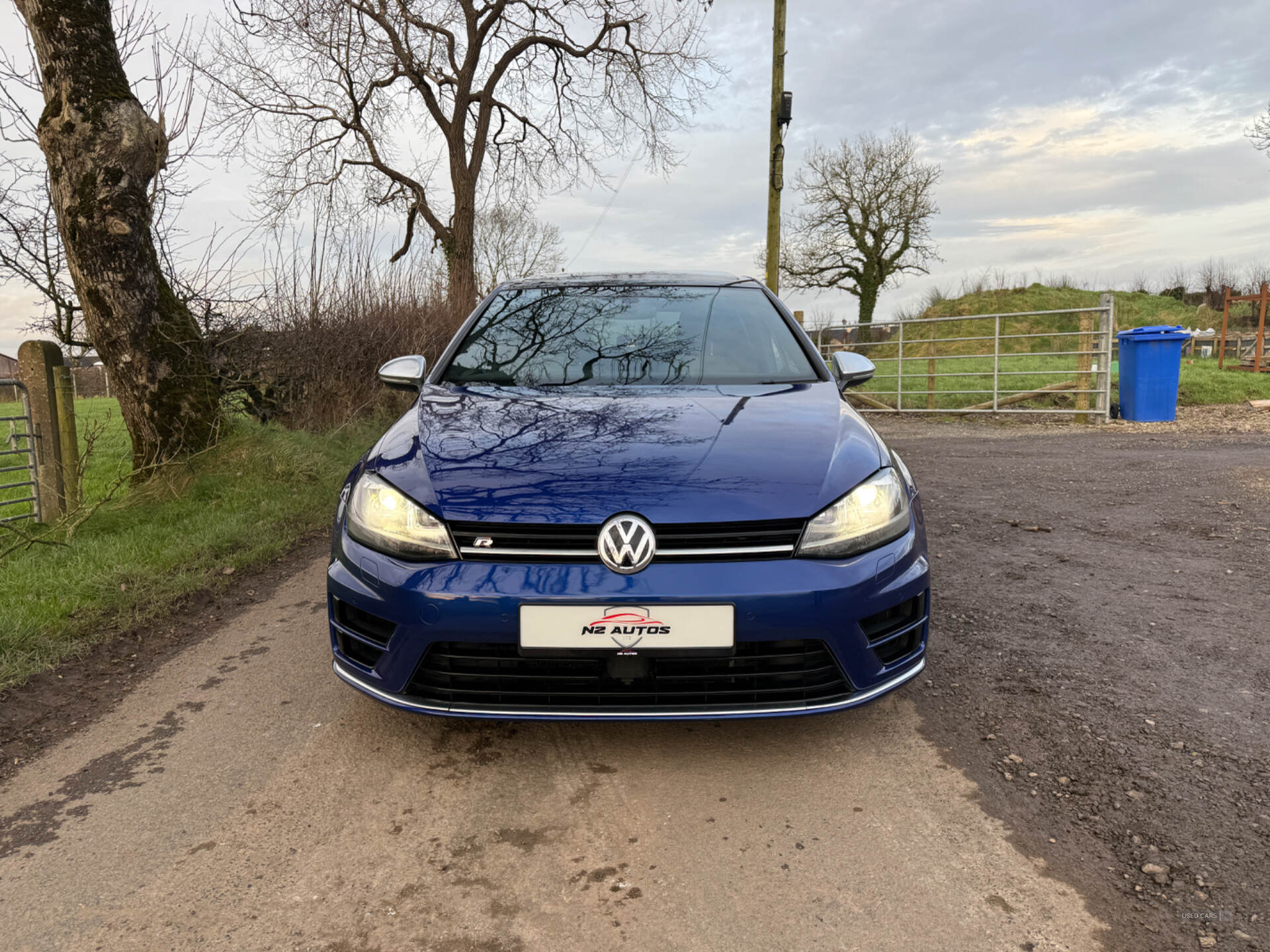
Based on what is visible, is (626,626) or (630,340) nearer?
(626,626)

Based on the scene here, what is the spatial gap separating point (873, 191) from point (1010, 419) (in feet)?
94.0

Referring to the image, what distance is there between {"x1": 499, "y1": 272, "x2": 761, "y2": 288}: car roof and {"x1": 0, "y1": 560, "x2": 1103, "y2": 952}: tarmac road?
2185mm

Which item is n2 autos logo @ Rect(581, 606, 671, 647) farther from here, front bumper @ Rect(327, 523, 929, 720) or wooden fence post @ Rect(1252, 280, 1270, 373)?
wooden fence post @ Rect(1252, 280, 1270, 373)

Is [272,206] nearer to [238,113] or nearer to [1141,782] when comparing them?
[238,113]

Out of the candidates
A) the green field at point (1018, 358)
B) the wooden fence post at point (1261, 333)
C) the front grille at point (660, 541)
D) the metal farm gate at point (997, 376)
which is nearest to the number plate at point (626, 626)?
the front grille at point (660, 541)

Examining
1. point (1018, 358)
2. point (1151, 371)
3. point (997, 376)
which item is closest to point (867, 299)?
point (1018, 358)

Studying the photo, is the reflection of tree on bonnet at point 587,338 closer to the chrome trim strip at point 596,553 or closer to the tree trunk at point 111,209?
the chrome trim strip at point 596,553

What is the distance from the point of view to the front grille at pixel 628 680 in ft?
7.07

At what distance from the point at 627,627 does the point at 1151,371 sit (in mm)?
12890

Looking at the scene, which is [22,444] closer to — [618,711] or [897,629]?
[618,711]

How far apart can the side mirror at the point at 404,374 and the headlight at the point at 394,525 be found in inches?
39.6

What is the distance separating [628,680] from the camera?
215cm

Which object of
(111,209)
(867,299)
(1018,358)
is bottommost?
(1018,358)

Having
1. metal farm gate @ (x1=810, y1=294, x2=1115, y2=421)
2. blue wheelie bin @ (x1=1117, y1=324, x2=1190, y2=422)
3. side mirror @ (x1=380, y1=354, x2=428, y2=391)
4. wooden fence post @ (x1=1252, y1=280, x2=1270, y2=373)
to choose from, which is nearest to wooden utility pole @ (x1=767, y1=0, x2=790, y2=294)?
metal farm gate @ (x1=810, y1=294, x2=1115, y2=421)
